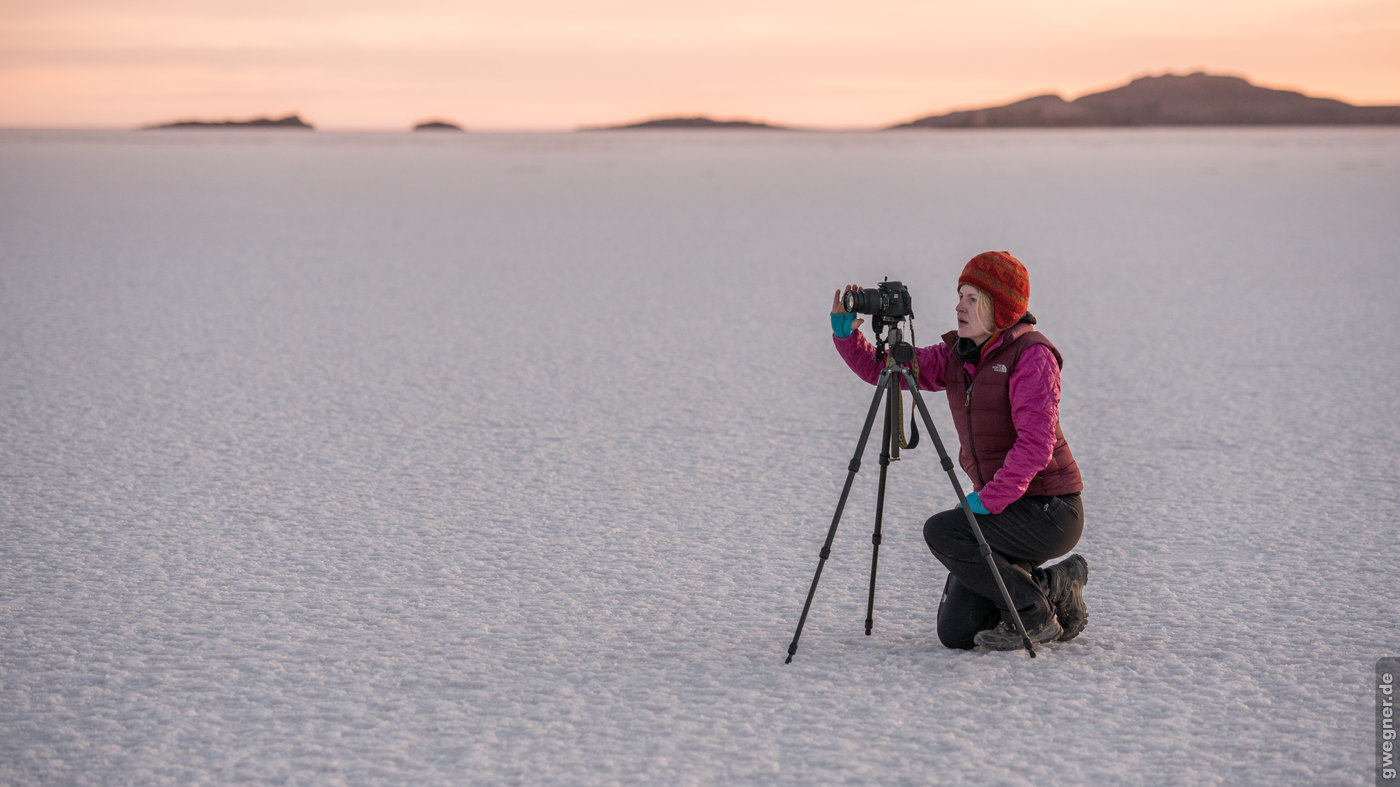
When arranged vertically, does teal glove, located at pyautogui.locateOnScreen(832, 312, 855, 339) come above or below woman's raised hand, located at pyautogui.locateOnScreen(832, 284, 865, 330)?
below

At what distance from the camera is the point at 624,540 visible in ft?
16.4

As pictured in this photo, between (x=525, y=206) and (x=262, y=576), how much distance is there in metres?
20.1

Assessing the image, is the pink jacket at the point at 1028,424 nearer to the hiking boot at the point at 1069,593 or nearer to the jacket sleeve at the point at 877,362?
the jacket sleeve at the point at 877,362

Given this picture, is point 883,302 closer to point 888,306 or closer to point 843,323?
point 888,306

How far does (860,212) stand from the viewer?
22672 mm

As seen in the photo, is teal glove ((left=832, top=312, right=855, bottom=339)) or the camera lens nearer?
the camera lens

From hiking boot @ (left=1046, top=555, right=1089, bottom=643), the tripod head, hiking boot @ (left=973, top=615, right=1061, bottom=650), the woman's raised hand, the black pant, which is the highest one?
the woman's raised hand

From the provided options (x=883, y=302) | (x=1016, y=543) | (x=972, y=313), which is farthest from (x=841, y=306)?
(x=1016, y=543)

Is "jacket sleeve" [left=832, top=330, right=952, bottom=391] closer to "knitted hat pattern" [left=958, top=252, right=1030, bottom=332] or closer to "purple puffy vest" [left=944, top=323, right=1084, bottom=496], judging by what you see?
"purple puffy vest" [left=944, top=323, right=1084, bottom=496]

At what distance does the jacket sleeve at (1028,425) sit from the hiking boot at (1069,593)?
1.17ft

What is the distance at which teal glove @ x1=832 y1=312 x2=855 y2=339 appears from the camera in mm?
3781

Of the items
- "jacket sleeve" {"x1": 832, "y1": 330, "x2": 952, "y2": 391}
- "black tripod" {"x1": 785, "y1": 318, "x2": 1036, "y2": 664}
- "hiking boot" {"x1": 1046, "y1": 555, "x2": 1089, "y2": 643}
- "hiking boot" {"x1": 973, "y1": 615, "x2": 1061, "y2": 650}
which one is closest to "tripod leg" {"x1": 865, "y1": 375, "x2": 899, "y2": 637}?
"black tripod" {"x1": 785, "y1": 318, "x2": 1036, "y2": 664}

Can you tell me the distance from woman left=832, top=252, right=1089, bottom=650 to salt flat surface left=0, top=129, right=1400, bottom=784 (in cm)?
15

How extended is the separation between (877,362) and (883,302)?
0.97 feet
